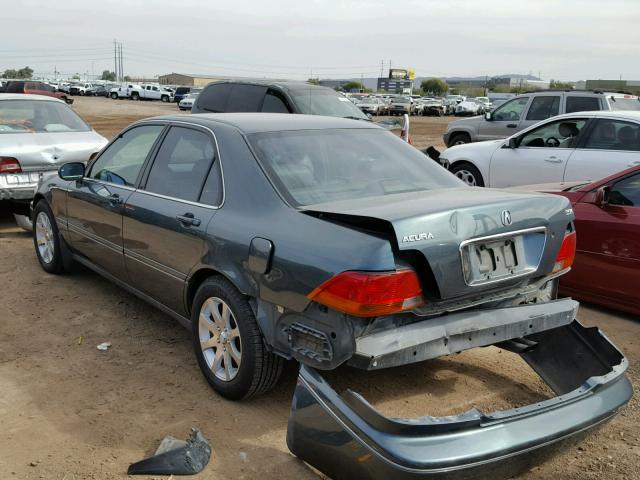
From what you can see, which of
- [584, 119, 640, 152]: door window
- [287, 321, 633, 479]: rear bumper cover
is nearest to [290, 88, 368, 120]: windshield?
[584, 119, 640, 152]: door window

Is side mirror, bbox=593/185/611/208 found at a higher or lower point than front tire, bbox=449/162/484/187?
higher

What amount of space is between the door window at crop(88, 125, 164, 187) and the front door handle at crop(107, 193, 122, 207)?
11 centimetres

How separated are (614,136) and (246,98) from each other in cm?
530

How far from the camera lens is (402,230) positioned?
2.98 metres

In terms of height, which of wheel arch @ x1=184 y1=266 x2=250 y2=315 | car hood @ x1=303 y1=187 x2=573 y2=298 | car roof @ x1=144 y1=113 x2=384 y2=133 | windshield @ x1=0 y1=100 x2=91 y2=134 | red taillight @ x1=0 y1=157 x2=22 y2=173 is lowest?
wheel arch @ x1=184 y1=266 x2=250 y2=315

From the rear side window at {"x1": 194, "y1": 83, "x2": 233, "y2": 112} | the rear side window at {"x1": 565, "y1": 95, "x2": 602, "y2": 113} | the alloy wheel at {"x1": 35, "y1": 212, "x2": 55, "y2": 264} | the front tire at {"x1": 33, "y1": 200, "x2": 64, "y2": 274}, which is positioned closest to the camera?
the front tire at {"x1": 33, "y1": 200, "x2": 64, "y2": 274}

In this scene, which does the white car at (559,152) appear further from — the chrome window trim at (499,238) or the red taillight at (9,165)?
the red taillight at (9,165)

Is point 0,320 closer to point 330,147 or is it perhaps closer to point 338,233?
point 330,147

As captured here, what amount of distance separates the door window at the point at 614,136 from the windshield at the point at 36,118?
6.64m

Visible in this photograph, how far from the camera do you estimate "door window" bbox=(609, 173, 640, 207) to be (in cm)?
535

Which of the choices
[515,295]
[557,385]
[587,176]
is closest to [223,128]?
[515,295]

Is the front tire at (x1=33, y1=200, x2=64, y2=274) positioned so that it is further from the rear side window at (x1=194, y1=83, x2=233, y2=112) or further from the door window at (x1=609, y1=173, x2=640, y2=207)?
the door window at (x1=609, y1=173, x2=640, y2=207)

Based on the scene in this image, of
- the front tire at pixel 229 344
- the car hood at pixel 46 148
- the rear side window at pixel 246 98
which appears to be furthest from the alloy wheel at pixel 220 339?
the rear side window at pixel 246 98

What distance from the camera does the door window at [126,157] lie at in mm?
4852
